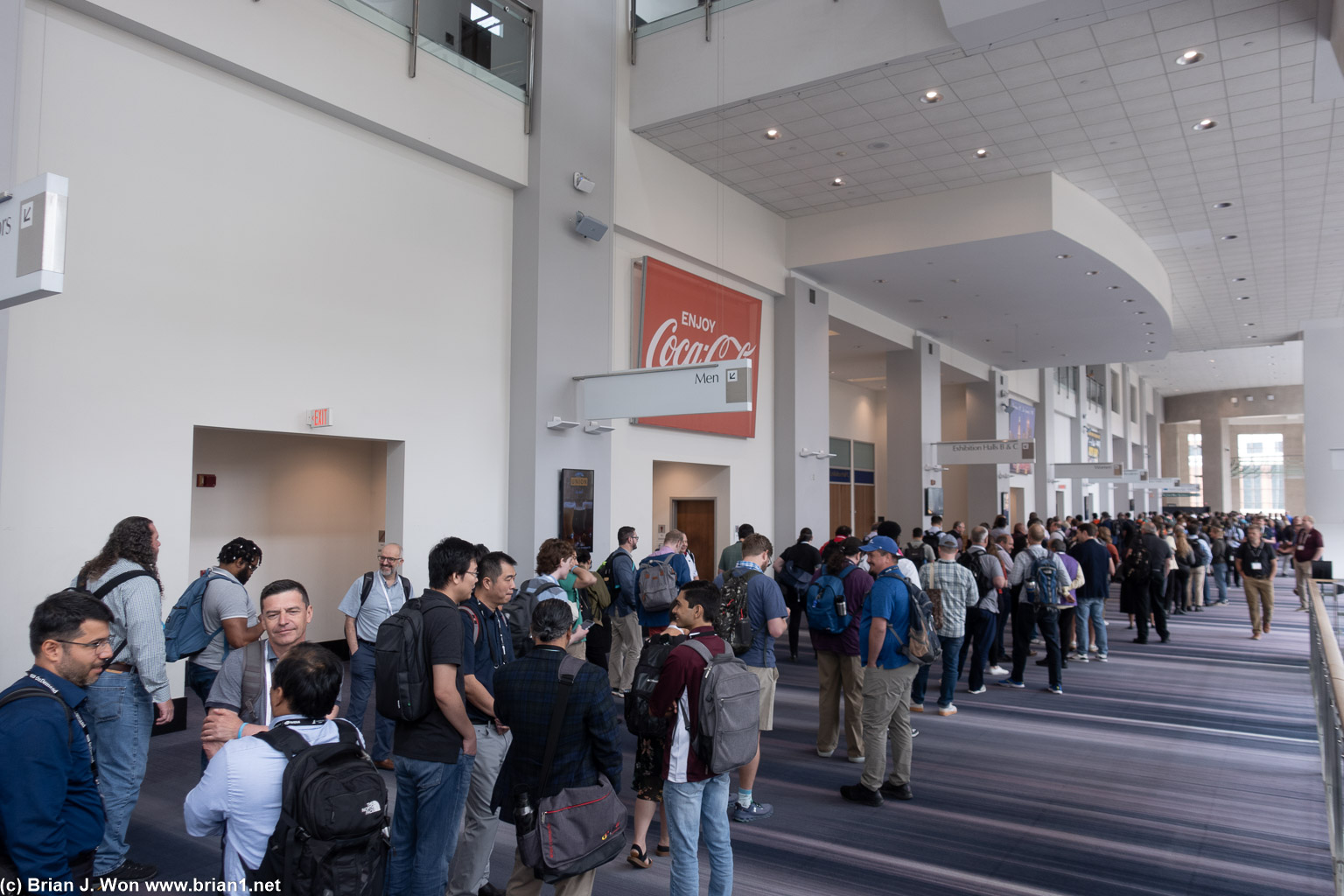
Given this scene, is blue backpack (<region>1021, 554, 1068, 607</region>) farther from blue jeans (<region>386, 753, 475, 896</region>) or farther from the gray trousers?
blue jeans (<region>386, 753, 475, 896</region>)

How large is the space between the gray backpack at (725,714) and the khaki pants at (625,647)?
4245mm

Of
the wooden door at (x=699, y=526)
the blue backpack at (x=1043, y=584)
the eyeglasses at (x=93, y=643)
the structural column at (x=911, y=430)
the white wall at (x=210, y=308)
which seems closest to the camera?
the eyeglasses at (x=93, y=643)

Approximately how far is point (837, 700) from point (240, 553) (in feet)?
12.2

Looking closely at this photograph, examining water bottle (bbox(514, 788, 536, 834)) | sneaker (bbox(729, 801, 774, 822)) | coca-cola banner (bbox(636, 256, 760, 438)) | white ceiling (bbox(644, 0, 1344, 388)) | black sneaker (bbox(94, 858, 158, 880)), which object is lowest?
sneaker (bbox(729, 801, 774, 822))

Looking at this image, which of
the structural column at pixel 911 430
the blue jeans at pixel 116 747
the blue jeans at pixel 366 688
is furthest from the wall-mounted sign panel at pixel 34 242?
the structural column at pixel 911 430

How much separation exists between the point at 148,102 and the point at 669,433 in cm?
642

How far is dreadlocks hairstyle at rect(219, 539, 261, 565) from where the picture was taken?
12.3ft

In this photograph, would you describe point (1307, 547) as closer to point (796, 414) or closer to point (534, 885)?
point (796, 414)

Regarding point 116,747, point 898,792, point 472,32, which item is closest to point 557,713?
point 116,747

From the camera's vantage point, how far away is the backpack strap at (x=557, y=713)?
2.57 meters

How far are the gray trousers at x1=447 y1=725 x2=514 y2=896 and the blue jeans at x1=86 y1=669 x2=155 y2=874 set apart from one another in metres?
1.50

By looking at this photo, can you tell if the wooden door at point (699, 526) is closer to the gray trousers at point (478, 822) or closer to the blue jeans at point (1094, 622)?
the blue jeans at point (1094, 622)

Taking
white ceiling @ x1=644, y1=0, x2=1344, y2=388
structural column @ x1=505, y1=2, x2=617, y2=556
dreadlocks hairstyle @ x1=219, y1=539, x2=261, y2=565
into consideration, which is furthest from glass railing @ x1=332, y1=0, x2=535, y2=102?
dreadlocks hairstyle @ x1=219, y1=539, x2=261, y2=565

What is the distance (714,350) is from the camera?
1105cm
